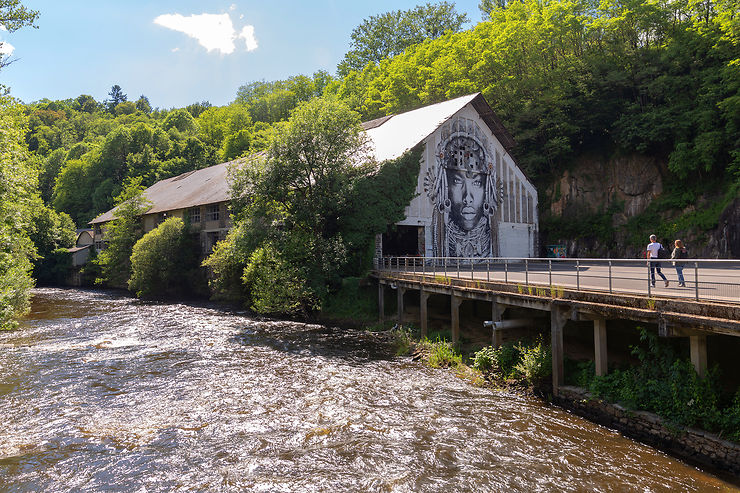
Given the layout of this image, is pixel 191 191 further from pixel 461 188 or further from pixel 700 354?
pixel 700 354

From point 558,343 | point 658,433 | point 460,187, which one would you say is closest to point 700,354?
point 658,433

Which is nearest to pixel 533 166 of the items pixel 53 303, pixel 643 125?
pixel 643 125

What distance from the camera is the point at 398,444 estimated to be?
9133 mm

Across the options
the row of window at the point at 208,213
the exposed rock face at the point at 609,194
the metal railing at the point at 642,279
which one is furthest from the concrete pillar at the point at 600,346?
the row of window at the point at 208,213

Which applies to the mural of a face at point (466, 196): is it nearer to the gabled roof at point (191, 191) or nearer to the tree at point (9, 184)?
the gabled roof at point (191, 191)

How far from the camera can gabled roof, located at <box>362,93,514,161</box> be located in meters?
25.7

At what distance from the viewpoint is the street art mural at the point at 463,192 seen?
25.9 m

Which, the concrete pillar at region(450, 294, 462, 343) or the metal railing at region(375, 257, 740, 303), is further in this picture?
the concrete pillar at region(450, 294, 462, 343)

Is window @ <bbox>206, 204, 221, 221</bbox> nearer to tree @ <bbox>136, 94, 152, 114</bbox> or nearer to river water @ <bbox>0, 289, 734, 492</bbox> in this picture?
river water @ <bbox>0, 289, 734, 492</bbox>

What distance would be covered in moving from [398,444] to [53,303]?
31582 mm

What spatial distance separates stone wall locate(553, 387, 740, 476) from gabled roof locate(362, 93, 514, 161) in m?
16.8

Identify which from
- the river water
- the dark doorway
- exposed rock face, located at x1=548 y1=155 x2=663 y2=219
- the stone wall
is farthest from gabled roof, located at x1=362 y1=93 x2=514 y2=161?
the stone wall

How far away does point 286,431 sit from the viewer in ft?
32.0

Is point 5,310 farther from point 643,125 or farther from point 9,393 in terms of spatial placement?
point 643,125
